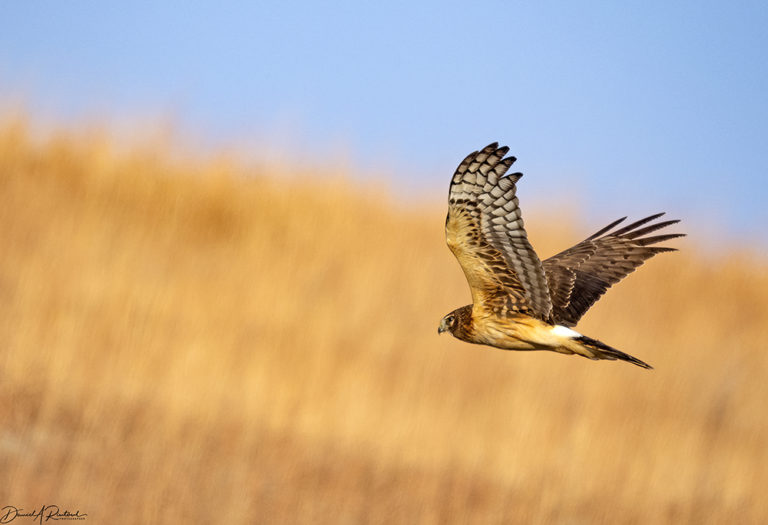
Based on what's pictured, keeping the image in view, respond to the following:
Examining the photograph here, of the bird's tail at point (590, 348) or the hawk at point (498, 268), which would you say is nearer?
the bird's tail at point (590, 348)

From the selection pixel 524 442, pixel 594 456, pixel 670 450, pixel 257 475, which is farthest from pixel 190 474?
pixel 670 450

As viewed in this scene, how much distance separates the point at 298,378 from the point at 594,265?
2942mm

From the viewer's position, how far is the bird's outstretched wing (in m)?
4.42

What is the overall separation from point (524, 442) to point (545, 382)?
19.9 inches

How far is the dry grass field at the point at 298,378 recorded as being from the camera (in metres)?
6.78

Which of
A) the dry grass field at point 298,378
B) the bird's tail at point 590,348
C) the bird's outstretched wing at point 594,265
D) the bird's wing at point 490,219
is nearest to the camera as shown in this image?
the bird's tail at point 590,348

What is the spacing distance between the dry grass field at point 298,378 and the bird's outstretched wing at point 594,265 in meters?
2.66

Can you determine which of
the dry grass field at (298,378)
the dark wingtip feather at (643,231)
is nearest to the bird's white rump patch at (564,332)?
the dark wingtip feather at (643,231)

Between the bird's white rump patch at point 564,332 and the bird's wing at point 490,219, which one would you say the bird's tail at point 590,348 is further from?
the bird's wing at point 490,219

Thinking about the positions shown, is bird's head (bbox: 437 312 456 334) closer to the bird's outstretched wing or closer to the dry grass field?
the bird's outstretched wing

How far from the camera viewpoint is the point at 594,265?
4.66 metres

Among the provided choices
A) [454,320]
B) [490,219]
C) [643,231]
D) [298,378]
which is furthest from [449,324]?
[298,378]

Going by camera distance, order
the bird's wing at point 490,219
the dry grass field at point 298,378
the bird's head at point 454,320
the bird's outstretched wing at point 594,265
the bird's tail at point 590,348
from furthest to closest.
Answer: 1. the dry grass field at point 298,378
2. the bird's outstretched wing at point 594,265
3. the bird's head at point 454,320
4. the bird's wing at point 490,219
5. the bird's tail at point 590,348

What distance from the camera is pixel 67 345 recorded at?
22.7ft
